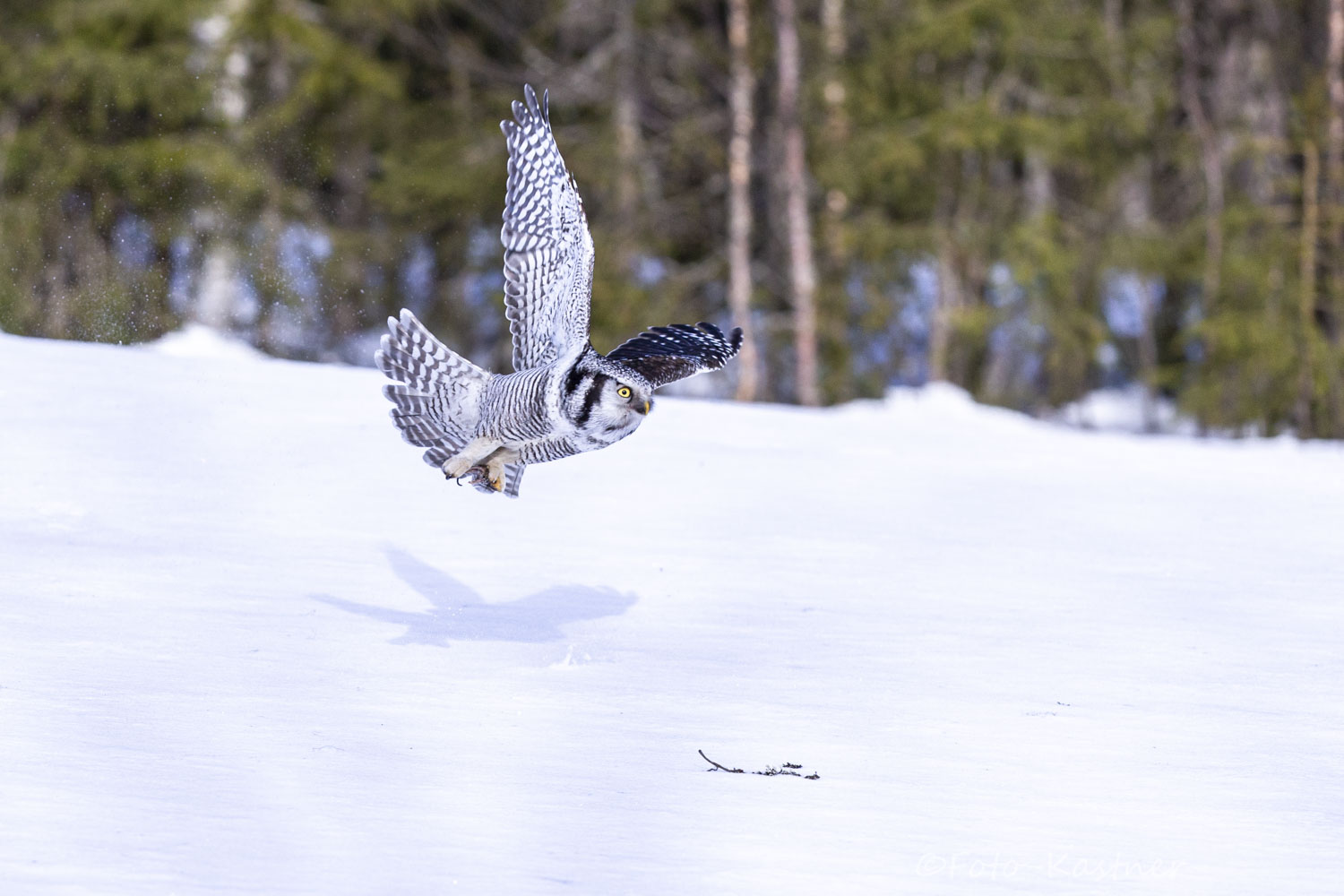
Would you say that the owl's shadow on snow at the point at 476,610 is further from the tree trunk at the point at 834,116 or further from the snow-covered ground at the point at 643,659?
the tree trunk at the point at 834,116

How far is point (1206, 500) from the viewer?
8.36 m

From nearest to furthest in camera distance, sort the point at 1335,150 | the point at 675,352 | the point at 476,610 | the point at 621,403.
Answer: the point at 621,403 → the point at 675,352 → the point at 476,610 → the point at 1335,150

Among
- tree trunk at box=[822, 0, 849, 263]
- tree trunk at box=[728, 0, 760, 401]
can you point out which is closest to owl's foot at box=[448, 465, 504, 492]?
tree trunk at box=[728, 0, 760, 401]

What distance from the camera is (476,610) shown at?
5852 millimetres

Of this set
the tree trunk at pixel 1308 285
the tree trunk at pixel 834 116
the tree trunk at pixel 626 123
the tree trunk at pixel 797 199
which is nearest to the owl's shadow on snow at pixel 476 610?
the tree trunk at pixel 797 199

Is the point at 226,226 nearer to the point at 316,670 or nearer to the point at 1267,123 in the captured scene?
the point at 1267,123

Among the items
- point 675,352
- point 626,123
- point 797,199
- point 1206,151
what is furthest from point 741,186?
point 675,352

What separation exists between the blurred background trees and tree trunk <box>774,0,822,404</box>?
0.04 metres

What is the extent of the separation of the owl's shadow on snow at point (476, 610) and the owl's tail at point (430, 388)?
51 cm

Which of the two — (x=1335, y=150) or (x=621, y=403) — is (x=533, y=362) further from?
(x=1335, y=150)

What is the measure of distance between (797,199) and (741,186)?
65 centimetres

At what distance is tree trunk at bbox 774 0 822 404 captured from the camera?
16.9 metres

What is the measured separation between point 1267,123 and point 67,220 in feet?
46.6

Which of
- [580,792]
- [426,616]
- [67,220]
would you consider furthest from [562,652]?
[67,220]
